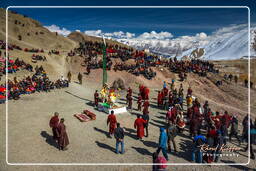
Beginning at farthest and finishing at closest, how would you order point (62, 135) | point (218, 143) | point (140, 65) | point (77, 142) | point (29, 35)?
point (29, 35) < point (140, 65) < point (77, 142) < point (62, 135) < point (218, 143)

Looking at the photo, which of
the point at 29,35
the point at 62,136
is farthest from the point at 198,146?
the point at 29,35

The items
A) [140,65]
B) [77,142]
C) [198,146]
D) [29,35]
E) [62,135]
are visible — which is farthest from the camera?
[29,35]

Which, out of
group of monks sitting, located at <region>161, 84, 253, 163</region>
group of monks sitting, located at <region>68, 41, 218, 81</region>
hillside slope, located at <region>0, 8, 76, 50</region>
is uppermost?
hillside slope, located at <region>0, 8, 76, 50</region>

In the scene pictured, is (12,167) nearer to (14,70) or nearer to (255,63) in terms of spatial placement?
(14,70)

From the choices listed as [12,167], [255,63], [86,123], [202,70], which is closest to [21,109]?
[86,123]

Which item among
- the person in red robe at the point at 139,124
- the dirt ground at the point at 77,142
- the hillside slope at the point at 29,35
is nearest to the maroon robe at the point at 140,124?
the person in red robe at the point at 139,124

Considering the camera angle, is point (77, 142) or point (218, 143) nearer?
point (218, 143)

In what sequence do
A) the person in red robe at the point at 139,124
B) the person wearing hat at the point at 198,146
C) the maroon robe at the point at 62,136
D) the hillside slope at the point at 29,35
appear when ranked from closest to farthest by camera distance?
the person wearing hat at the point at 198,146 < the maroon robe at the point at 62,136 < the person in red robe at the point at 139,124 < the hillside slope at the point at 29,35

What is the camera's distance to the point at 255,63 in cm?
7488

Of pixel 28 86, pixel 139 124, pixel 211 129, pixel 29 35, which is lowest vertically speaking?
pixel 139 124

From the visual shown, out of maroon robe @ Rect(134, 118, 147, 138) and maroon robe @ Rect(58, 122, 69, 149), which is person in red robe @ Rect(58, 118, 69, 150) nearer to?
maroon robe @ Rect(58, 122, 69, 149)

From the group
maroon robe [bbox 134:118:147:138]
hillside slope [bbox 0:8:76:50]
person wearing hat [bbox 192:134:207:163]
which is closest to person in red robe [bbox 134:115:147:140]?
maroon robe [bbox 134:118:147:138]

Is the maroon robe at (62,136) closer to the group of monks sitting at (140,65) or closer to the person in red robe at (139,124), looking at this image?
the person in red robe at (139,124)

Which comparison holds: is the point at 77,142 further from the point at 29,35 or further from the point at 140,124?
the point at 29,35
